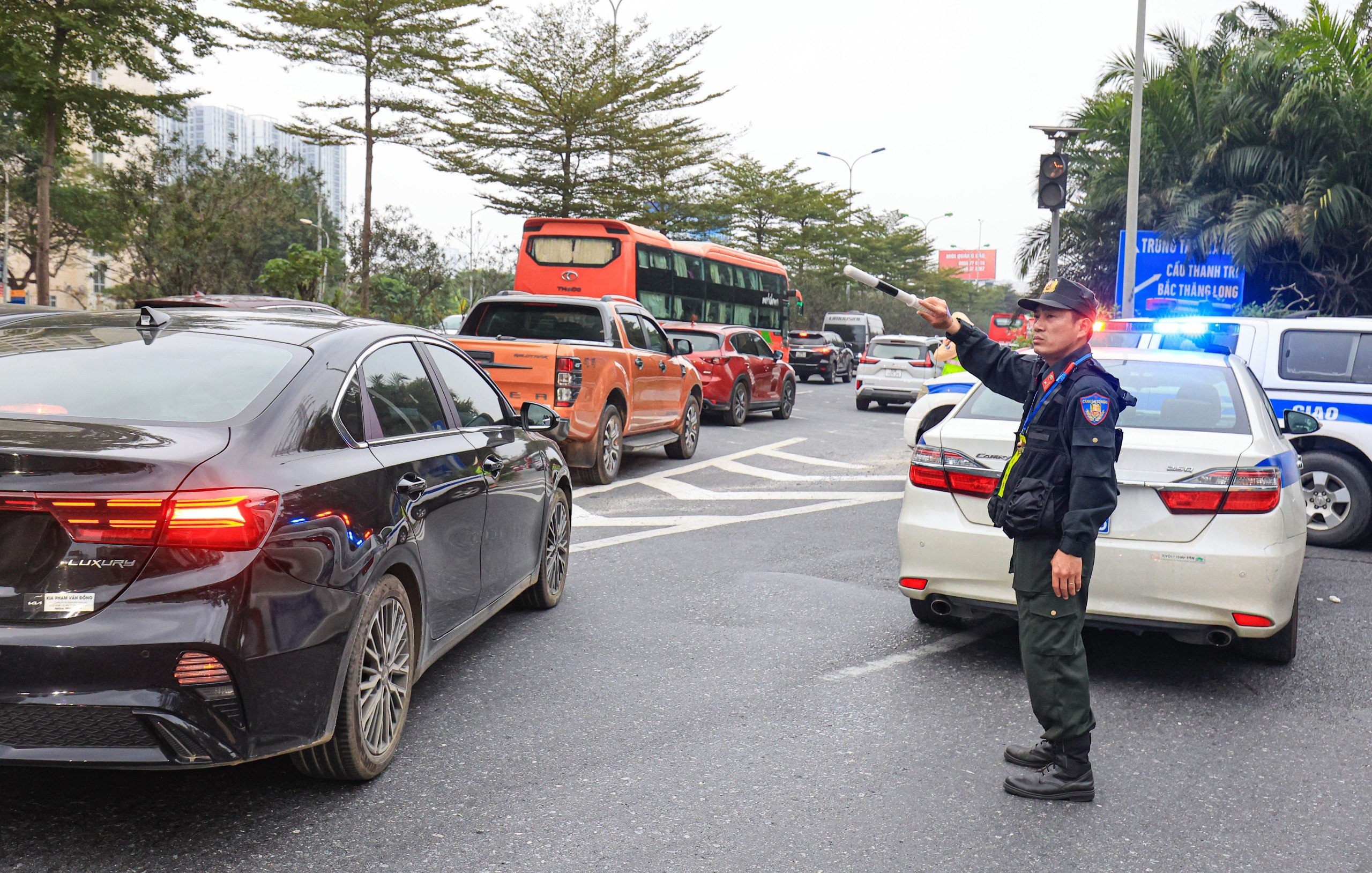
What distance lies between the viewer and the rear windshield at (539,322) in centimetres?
1203

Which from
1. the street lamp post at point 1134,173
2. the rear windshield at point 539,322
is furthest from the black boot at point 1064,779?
the street lamp post at point 1134,173

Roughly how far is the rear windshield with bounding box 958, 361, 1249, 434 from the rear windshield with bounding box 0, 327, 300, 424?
326 centimetres

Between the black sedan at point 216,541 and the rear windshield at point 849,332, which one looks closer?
the black sedan at point 216,541

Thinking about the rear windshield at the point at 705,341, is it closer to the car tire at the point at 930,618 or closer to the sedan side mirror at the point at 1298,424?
the sedan side mirror at the point at 1298,424

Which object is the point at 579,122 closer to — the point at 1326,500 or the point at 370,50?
the point at 370,50

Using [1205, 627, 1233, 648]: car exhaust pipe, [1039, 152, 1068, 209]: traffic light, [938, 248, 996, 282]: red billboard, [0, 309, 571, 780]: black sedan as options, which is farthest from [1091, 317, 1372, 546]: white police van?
[938, 248, 996, 282]: red billboard

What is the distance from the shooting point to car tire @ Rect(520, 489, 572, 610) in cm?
625

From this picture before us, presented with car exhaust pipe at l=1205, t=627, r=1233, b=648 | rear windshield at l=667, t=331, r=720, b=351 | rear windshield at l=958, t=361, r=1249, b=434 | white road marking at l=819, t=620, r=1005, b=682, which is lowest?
white road marking at l=819, t=620, r=1005, b=682

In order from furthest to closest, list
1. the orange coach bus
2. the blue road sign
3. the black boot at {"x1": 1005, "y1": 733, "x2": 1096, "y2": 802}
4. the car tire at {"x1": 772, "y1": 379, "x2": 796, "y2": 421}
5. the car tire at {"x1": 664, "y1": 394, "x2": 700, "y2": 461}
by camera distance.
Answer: the blue road sign → the orange coach bus → the car tire at {"x1": 772, "y1": 379, "x2": 796, "y2": 421} → the car tire at {"x1": 664, "y1": 394, "x2": 700, "y2": 461} → the black boot at {"x1": 1005, "y1": 733, "x2": 1096, "y2": 802}

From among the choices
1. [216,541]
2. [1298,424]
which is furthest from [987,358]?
[1298,424]

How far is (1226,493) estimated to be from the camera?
4.95 meters

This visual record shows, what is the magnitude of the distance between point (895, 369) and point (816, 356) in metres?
11.4

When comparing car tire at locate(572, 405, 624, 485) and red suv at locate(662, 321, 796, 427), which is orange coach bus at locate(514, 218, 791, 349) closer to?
red suv at locate(662, 321, 796, 427)

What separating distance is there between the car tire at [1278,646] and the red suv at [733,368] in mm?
13049
